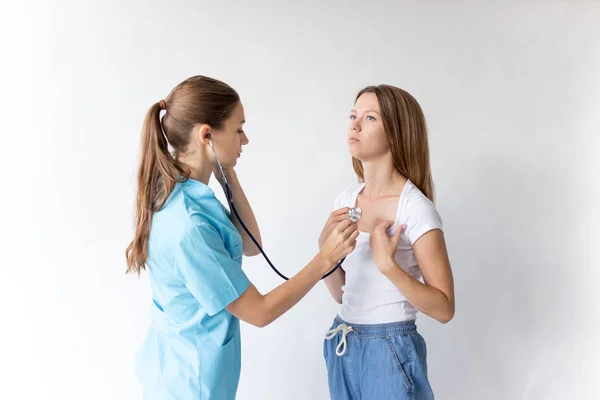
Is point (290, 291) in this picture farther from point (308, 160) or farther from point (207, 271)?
point (308, 160)

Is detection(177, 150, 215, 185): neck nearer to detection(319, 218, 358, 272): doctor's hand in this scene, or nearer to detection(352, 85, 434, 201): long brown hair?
detection(319, 218, 358, 272): doctor's hand

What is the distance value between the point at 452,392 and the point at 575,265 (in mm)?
727

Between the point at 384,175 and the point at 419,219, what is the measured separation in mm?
204

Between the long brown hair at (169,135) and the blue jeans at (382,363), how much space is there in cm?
63

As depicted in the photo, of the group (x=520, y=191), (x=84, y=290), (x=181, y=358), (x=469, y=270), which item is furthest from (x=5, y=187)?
(x=520, y=191)

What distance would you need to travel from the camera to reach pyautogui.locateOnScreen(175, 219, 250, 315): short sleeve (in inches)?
65.0

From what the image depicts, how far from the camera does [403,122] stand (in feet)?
6.21

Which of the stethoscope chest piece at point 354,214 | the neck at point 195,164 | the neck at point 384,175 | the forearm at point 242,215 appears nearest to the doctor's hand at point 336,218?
the stethoscope chest piece at point 354,214

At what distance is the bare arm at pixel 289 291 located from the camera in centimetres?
168

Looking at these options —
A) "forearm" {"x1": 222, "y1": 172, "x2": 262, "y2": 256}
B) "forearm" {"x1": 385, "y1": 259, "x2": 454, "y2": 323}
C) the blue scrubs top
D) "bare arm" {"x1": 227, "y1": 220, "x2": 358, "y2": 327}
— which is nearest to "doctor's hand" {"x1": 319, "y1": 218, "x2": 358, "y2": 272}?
"bare arm" {"x1": 227, "y1": 220, "x2": 358, "y2": 327}

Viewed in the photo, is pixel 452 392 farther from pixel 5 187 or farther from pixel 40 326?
pixel 5 187

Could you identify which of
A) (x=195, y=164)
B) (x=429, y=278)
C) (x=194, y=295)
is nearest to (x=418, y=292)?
(x=429, y=278)

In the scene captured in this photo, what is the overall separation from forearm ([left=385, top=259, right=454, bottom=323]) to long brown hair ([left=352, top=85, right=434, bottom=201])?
0.33m

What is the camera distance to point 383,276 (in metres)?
1.87
